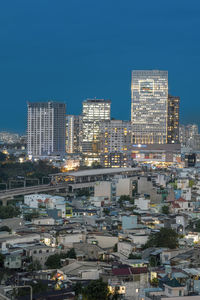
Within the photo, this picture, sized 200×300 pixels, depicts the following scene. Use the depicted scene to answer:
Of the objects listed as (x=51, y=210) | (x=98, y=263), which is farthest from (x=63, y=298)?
(x=51, y=210)

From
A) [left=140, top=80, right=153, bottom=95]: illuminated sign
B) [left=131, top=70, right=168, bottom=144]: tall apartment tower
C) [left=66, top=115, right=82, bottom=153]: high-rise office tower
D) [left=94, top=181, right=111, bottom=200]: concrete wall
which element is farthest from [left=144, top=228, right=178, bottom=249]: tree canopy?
[left=140, top=80, right=153, bottom=95]: illuminated sign

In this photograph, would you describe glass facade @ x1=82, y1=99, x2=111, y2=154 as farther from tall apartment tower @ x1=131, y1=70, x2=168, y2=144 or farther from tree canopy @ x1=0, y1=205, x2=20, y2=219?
tree canopy @ x1=0, y1=205, x2=20, y2=219

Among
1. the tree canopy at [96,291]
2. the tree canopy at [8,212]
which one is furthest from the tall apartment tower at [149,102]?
the tree canopy at [96,291]

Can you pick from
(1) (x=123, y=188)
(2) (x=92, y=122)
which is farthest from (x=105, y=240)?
(2) (x=92, y=122)

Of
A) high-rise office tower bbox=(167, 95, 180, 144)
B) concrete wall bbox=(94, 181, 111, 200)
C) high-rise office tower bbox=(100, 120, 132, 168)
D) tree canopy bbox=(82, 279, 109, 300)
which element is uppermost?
high-rise office tower bbox=(167, 95, 180, 144)

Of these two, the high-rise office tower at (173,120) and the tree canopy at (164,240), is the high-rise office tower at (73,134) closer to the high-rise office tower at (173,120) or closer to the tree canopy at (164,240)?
the high-rise office tower at (173,120)

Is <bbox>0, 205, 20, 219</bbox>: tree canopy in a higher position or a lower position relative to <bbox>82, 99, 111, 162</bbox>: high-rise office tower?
lower
